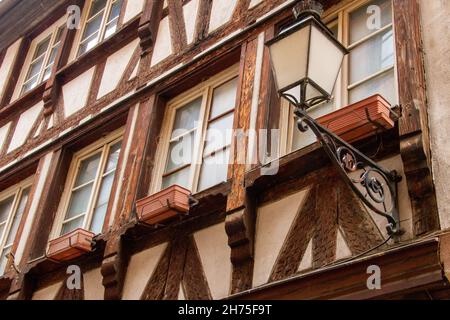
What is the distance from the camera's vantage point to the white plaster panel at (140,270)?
17.8ft

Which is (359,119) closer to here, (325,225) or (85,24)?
(325,225)

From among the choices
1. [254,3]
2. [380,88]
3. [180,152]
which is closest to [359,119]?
[380,88]

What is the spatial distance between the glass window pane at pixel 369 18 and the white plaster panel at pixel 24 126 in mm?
4516

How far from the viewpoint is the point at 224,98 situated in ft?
19.9

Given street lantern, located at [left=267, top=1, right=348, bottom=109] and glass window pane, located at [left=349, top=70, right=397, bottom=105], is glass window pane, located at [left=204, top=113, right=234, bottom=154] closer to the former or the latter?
glass window pane, located at [left=349, top=70, right=397, bottom=105]

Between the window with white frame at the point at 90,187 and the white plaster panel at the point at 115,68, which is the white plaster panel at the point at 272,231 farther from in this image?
the white plaster panel at the point at 115,68

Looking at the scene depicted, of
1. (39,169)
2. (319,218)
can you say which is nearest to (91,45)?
(39,169)

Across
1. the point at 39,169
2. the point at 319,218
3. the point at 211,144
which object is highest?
the point at 39,169

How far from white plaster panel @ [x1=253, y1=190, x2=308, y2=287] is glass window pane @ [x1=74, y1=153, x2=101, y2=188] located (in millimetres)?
2772

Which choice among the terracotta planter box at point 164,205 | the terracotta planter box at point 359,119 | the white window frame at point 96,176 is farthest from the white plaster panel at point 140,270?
the terracotta planter box at point 359,119

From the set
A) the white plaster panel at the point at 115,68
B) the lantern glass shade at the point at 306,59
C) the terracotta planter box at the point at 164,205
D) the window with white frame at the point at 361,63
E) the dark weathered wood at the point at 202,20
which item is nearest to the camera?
the lantern glass shade at the point at 306,59

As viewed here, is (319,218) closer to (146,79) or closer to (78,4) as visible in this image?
(146,79)

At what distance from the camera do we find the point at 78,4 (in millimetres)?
9102
